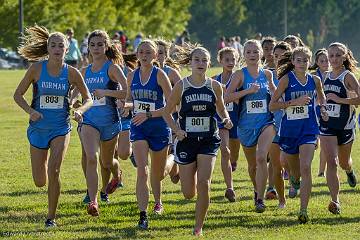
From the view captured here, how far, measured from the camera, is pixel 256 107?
12.0 meters

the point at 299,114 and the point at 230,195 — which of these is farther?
the point at 230,195

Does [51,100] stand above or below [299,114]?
above

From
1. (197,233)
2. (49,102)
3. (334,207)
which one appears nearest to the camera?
(197,233)

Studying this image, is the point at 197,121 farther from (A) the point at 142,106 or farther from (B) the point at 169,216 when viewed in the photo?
(B) the point at 169,216

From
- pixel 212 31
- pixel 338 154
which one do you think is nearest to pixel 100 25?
pixel 212 31

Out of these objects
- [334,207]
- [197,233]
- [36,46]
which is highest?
[36,46]

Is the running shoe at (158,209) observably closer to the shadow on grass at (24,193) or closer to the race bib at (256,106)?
the race bib at (256,106)

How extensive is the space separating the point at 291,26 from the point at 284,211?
88.0 metres

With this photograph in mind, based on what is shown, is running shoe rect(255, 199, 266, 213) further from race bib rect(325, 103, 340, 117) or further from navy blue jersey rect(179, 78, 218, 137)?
navy blue jersey rect(179, 78, 218, 137)

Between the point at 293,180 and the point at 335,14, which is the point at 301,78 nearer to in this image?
the point at 293,180

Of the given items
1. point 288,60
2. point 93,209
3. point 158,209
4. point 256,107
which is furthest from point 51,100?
point 288,60

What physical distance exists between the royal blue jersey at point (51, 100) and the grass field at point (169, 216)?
1.07 meters

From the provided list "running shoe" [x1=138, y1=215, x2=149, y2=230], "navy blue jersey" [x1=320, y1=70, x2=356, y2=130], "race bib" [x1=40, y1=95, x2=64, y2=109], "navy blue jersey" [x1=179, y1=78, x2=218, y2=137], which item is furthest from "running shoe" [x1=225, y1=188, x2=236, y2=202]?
"race bib" [x1=40, y1=95, x2=64, y2=109]

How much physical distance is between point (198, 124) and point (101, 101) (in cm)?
192
